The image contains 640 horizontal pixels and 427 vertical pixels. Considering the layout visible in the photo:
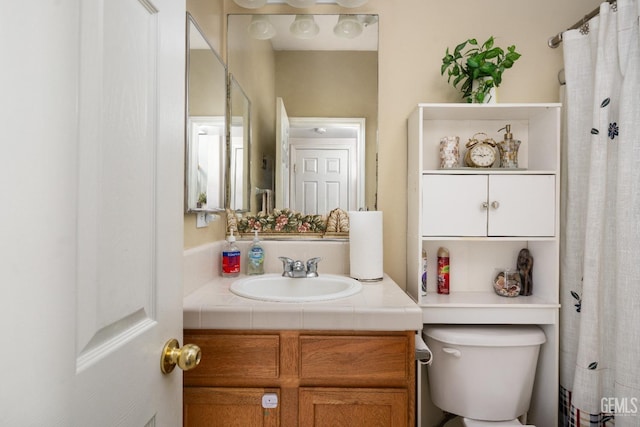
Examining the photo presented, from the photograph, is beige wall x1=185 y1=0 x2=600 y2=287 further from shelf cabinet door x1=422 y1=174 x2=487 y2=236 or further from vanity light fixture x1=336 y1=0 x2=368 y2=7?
shelf cabinet door x1=422 y1=174 x2=487 y2=236

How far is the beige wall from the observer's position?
1.79 metres

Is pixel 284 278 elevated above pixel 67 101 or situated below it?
below

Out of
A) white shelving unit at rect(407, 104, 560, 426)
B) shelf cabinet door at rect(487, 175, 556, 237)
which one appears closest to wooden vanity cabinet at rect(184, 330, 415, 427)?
white shelving unit at rect(407, 104, 560, 426)

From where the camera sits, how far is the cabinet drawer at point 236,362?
1141mm

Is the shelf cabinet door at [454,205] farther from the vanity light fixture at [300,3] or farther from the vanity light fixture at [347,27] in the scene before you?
the vanity light fixture at [300,3]

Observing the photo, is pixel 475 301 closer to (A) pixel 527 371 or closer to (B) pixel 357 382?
(A) pixel 527 371

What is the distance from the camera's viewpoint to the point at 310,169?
1.78 m

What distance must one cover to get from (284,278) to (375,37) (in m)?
1.23

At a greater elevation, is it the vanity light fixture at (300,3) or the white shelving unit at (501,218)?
the vanity light fixture at (300,3)

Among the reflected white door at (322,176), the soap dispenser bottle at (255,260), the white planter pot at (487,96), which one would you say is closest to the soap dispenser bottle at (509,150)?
the white planter pot at (487,96)

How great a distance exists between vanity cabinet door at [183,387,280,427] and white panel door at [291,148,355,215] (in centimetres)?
89

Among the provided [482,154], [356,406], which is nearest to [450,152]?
[482,154]

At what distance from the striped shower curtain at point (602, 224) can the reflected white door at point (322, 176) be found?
95cm

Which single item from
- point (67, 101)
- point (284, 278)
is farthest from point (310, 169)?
point (67, 101)
